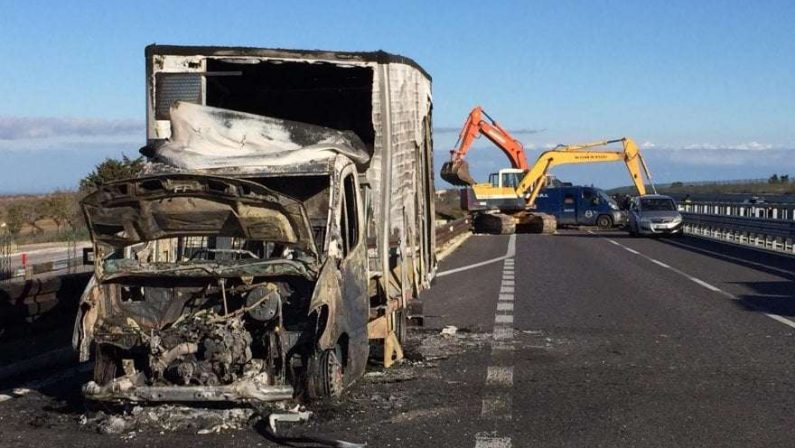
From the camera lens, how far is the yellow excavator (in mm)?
47250

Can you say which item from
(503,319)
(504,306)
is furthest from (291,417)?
(504,306)

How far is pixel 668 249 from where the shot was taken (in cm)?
3238

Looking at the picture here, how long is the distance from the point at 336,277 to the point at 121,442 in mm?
1976

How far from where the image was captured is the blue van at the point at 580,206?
166 ft

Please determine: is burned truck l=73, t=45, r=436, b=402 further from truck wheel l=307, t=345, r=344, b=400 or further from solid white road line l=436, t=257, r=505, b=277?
solid white road line l=436, t=257, r=505, b=277

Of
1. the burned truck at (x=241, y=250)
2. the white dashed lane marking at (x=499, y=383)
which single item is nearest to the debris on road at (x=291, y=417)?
the burned truck at (x=241, y=250)

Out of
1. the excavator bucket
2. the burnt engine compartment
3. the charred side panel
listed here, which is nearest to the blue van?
the excavator bucket

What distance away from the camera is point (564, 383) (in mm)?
9781

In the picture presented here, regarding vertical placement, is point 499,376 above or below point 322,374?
below

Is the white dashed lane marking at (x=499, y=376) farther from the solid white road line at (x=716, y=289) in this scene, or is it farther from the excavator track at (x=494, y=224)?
the excavator track at (x=494, y=224)

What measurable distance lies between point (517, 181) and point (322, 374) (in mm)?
42442

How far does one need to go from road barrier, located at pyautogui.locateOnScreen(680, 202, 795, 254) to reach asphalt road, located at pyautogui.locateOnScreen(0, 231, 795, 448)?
1287cm

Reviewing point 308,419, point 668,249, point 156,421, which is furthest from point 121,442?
point 668,249

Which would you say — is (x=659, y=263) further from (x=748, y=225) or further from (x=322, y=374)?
(x=322, y=374)
